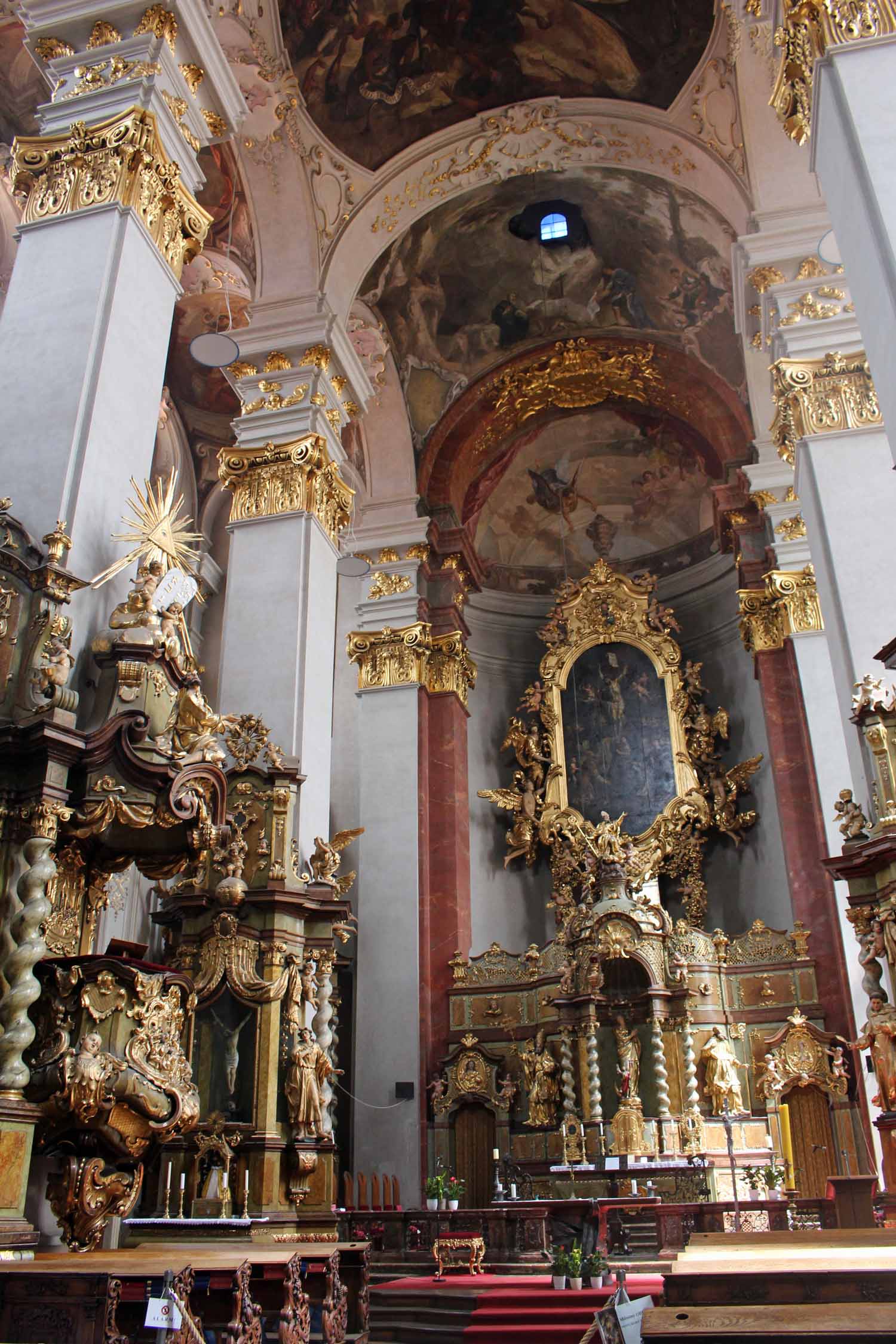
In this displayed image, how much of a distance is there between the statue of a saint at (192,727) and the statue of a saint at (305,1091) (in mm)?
3322

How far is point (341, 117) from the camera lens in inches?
504

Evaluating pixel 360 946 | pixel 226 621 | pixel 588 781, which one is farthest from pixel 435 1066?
pixel 226 621

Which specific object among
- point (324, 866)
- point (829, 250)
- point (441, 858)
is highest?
point (829, 250)

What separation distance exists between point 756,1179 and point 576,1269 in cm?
400

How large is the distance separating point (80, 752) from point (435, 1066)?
9.38m

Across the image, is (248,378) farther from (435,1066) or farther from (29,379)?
(435,1066)

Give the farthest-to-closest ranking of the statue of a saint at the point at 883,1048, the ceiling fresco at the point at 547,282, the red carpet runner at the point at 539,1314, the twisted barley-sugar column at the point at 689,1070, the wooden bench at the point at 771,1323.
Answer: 1. the ceiling fresco at the point at 547,282
2. the twisted barley-sugar column at the point at 689,1070
3. the statue of a saint at the point at 883,1048
4. the red carpet runner at the point at 539,1314
5. the wooden bench at the point at 771,1323

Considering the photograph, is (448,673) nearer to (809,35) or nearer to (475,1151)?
(475,1151)

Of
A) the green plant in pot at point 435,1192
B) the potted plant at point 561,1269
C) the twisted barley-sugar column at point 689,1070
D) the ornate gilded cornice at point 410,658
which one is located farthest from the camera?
the ornate gilded cornice at point 410,658

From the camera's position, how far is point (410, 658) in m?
15.4

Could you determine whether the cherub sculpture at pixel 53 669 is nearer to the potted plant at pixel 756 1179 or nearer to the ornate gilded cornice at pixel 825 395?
the ornate gilded cornice at pixel 825 395

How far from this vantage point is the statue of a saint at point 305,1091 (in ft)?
28.5

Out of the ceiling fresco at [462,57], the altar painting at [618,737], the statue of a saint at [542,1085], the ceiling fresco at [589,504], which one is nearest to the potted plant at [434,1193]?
the statue of a saint at [542,1085]

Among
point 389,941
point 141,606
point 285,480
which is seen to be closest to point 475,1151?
point 389,941
